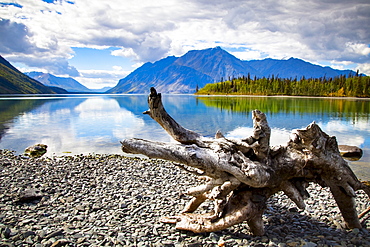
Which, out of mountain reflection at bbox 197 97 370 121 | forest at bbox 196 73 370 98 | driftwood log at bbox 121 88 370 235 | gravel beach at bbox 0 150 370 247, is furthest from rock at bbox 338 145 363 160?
forest at bbox 196 73 370 98

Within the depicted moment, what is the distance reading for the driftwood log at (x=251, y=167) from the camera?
18.5ft

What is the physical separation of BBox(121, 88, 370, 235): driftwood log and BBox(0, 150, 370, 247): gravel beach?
50 cm

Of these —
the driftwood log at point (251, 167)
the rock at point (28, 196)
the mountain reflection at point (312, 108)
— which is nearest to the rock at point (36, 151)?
the rock at point (28, 196)

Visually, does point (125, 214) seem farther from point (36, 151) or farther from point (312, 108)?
point (312, 108)

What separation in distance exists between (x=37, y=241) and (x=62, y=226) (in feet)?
2.69

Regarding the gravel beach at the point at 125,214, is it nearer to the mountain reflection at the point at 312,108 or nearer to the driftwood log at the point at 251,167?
the driftwood log at the point at 251,167

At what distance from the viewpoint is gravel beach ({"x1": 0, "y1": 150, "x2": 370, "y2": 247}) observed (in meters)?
5.87

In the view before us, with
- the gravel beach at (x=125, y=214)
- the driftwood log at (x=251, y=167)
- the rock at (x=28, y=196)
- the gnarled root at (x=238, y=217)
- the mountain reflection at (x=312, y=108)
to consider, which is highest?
the driftwood log at (x=251, y=167)

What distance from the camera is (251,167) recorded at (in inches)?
220

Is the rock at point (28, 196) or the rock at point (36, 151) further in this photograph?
the rock at point (36, 151)

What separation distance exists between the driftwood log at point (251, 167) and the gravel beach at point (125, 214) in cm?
50

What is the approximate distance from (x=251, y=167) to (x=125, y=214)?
155 inches

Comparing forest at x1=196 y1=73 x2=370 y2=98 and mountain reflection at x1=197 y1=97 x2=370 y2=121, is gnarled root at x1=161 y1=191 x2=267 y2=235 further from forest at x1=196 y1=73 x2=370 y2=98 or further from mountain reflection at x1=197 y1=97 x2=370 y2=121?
forest at x1=196 y1=73 x2=370 y2=98

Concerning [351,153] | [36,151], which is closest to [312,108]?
[351,153]
